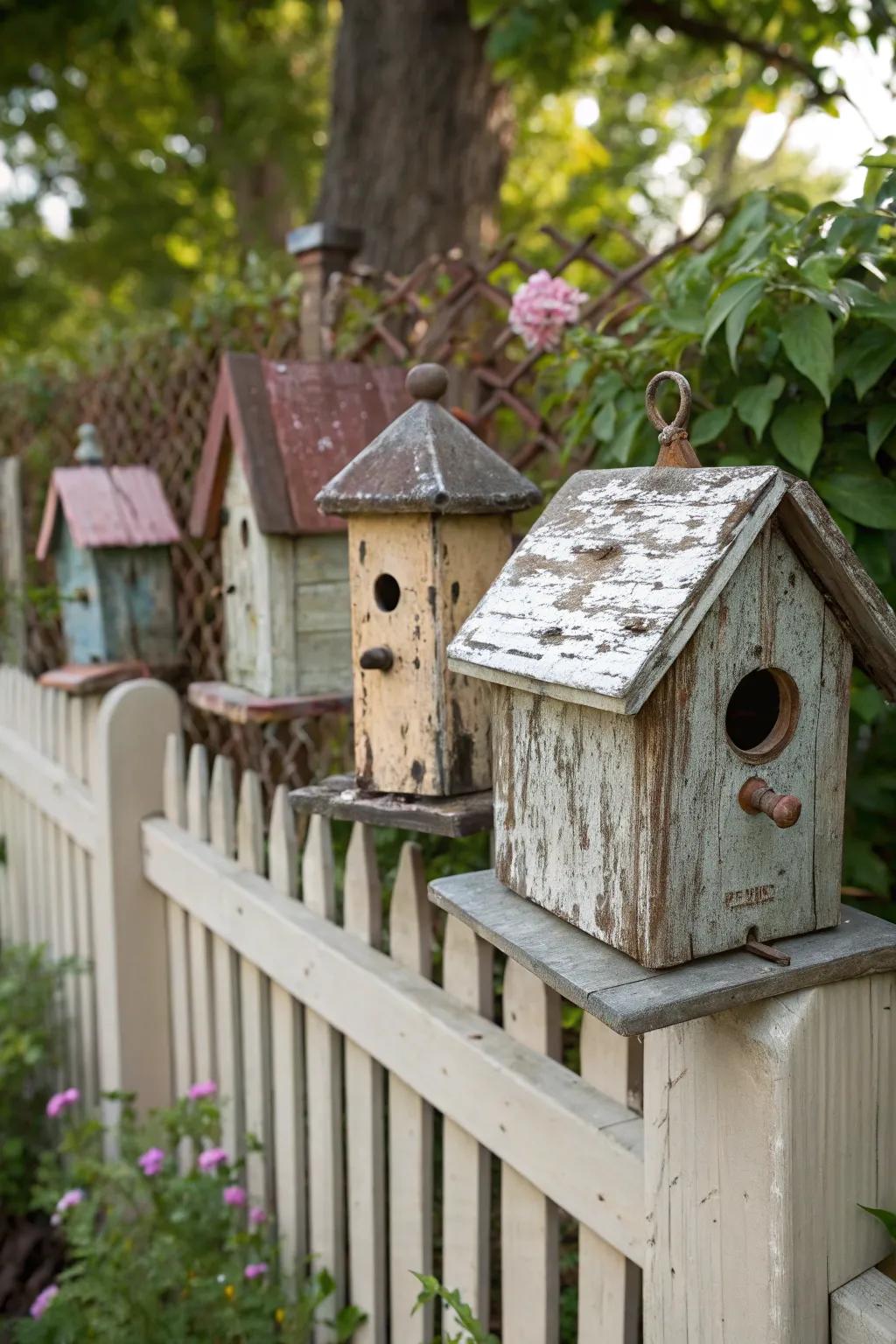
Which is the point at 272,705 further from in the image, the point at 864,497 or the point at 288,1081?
the point at 864,497

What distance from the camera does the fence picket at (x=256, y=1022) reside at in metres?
2.49

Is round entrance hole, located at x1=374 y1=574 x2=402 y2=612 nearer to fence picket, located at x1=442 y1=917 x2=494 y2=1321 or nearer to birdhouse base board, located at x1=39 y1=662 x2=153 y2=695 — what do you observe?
fence picket, located at x1=442 y1=917 x2=494 y2=1321

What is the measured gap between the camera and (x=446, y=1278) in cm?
186

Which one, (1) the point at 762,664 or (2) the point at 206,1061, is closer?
(1) the point at 762,664

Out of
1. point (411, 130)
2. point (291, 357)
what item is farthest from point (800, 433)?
point (411, 130)

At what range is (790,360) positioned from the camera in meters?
1.59

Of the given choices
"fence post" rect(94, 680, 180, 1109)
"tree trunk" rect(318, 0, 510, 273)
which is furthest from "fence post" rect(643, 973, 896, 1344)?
"tree trunk" rect(318, 0, 510, 273)

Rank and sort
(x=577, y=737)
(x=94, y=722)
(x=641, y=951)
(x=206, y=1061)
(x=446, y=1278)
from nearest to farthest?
(x=641, y=951) < (x=577, y=737) < (x=446, y=1278) < (x=206, y=1061) < (x=94, y=722)

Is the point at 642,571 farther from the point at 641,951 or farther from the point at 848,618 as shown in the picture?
the point at 641,951

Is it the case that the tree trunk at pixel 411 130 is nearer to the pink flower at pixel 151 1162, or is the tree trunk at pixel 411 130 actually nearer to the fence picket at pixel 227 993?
the fence picket at pixel 227 993

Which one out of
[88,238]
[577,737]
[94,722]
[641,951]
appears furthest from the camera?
[88,238]

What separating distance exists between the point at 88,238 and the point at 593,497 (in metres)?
12.2

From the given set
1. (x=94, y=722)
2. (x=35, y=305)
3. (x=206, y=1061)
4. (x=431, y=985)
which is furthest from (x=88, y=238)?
(x=431, y=985)

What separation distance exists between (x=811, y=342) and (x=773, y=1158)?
97 cm
